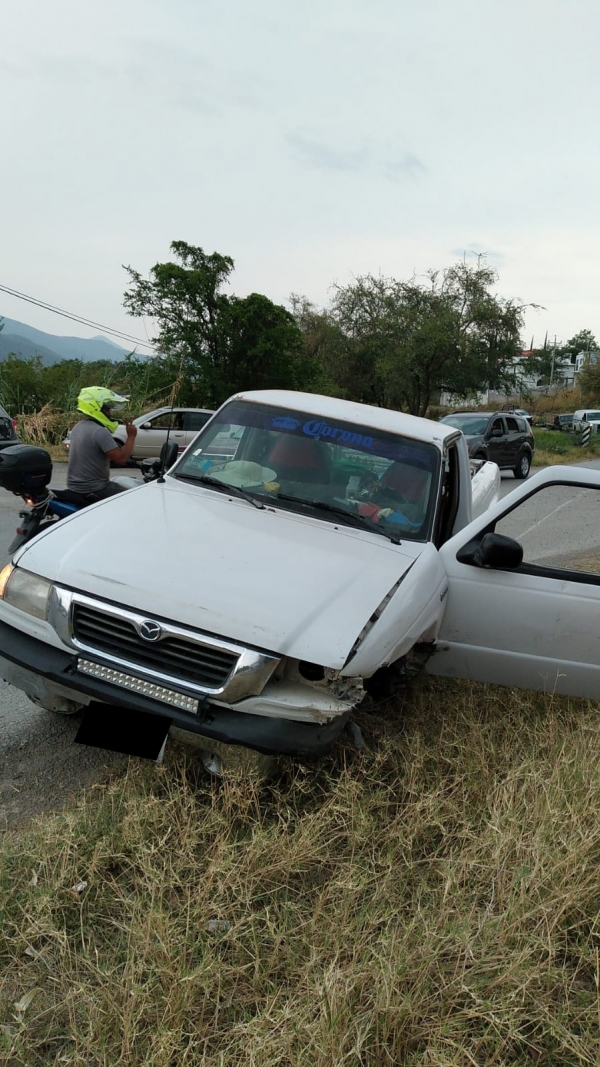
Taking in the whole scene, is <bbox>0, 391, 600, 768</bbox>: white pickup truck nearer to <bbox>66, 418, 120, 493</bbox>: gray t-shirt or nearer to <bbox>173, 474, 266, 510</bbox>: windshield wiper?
<bbox>173, 474, 266, 510</bbox>: windshield wiper

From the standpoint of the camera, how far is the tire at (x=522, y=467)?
18.7 m

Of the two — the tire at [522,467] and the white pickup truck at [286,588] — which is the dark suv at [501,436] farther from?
the white pickup truck at [286,588]

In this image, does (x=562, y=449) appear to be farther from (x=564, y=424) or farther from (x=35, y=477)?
(x=35, y=477)

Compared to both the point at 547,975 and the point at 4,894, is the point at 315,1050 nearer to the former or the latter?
the point at 547,975

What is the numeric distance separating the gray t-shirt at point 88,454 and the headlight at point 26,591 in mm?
2574

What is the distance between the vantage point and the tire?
18703 mm

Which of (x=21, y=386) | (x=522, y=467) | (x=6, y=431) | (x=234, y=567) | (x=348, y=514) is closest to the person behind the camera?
(x=234, y=567)

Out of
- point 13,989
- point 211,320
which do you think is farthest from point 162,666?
point 211,320

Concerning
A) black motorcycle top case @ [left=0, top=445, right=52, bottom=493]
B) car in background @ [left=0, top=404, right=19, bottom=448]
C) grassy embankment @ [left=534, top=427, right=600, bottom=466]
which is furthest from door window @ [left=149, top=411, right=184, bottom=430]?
black motorcycle top case @ [left=0, top=445, right=52, bottom=493]

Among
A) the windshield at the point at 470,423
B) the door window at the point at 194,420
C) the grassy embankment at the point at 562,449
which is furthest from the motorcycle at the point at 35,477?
the grassy embankment at the point at 562,449

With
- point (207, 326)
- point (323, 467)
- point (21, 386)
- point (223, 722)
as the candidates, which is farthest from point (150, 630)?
point (207, 326)

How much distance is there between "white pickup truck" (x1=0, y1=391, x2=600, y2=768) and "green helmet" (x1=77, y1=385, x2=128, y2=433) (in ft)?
4.52

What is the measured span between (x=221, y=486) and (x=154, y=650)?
4.80ft

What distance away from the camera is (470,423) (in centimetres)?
1822
